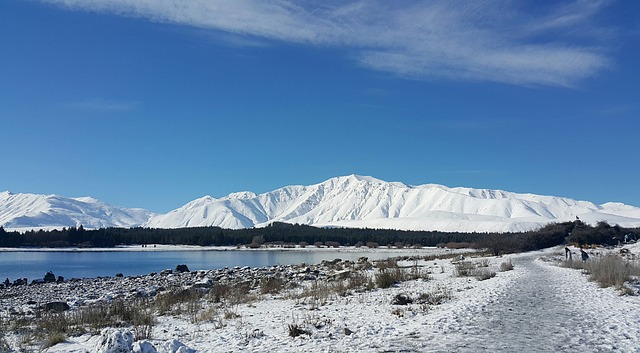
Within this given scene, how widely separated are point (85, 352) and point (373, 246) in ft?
405

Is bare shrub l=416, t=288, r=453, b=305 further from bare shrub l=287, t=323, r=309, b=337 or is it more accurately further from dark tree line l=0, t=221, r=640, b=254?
dark tree line l=0, t=221, r=640, b=254

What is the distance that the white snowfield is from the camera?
807cm

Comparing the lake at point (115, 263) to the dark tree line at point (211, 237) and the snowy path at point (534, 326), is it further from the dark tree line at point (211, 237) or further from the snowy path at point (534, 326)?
the snowy path at point (534, 326)

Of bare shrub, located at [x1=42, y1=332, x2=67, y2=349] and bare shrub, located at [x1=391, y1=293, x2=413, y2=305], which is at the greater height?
bare shrub, located at [x1=391, y1=293, x2=413, y2=305]

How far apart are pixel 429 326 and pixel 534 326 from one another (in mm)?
1869

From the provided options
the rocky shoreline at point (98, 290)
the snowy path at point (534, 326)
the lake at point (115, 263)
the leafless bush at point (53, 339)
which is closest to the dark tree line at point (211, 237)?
the lake at point (115, 263)

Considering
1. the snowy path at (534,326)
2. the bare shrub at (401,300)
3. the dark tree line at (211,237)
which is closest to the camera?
the snowy path at (534,326)

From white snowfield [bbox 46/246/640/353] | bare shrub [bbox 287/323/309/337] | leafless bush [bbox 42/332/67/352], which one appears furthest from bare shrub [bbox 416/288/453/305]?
leafless bush [bbox 42/332/67/352]

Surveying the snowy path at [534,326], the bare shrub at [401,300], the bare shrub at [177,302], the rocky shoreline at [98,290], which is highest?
the bare shrub at [401,300]

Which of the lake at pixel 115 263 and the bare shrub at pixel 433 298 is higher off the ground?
the bare shrub at pixel 433 298

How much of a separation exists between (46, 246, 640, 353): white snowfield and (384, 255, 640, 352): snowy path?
2 centimetres

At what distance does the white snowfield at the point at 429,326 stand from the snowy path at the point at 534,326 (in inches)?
0.6

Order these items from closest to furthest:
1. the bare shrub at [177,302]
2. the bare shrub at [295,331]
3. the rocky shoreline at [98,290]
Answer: the bare shrub at [295,331]
the bare shrub at [177,302]
the rocky shoreline at [98,290]

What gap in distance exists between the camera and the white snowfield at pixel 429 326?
8070 millimetres
